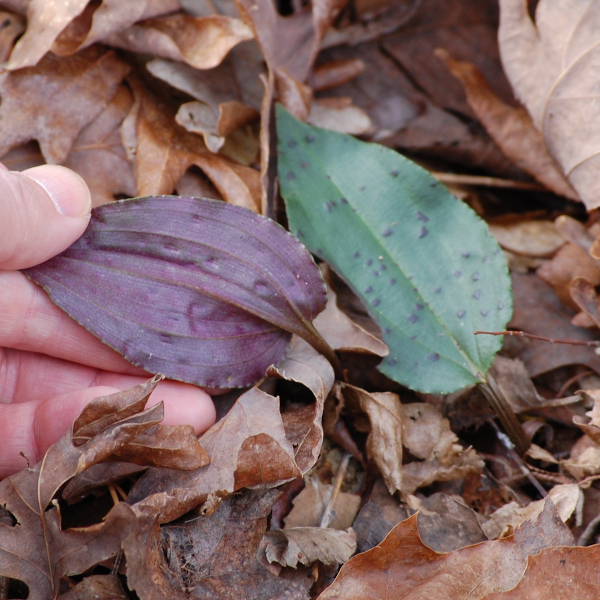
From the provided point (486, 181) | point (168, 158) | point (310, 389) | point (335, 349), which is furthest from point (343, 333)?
point (486, 181)

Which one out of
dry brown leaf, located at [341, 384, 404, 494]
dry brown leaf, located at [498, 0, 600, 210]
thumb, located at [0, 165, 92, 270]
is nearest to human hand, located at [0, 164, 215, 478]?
thumb, located at [0, 165, 92, 270]

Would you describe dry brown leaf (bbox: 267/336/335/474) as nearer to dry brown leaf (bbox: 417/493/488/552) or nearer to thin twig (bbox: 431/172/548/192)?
dry brown leaf (bbox: 417/493/488/552)

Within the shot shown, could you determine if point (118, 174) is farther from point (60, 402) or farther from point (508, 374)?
point (508, 374)

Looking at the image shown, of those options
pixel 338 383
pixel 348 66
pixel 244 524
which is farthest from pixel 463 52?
pixel 244 524

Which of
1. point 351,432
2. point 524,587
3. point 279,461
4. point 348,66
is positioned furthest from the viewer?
point 348,66

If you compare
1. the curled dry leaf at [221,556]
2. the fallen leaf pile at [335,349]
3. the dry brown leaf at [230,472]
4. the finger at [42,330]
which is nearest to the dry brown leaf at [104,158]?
the fallen leaf pile at [335,349]

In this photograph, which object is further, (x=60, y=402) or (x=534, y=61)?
(x=534, y=61)

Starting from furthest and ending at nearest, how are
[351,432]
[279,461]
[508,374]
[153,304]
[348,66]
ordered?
[348,66] → [508,374] → [351,432] → [153,304] → [279,461]

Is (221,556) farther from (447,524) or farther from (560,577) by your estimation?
(560,577)
